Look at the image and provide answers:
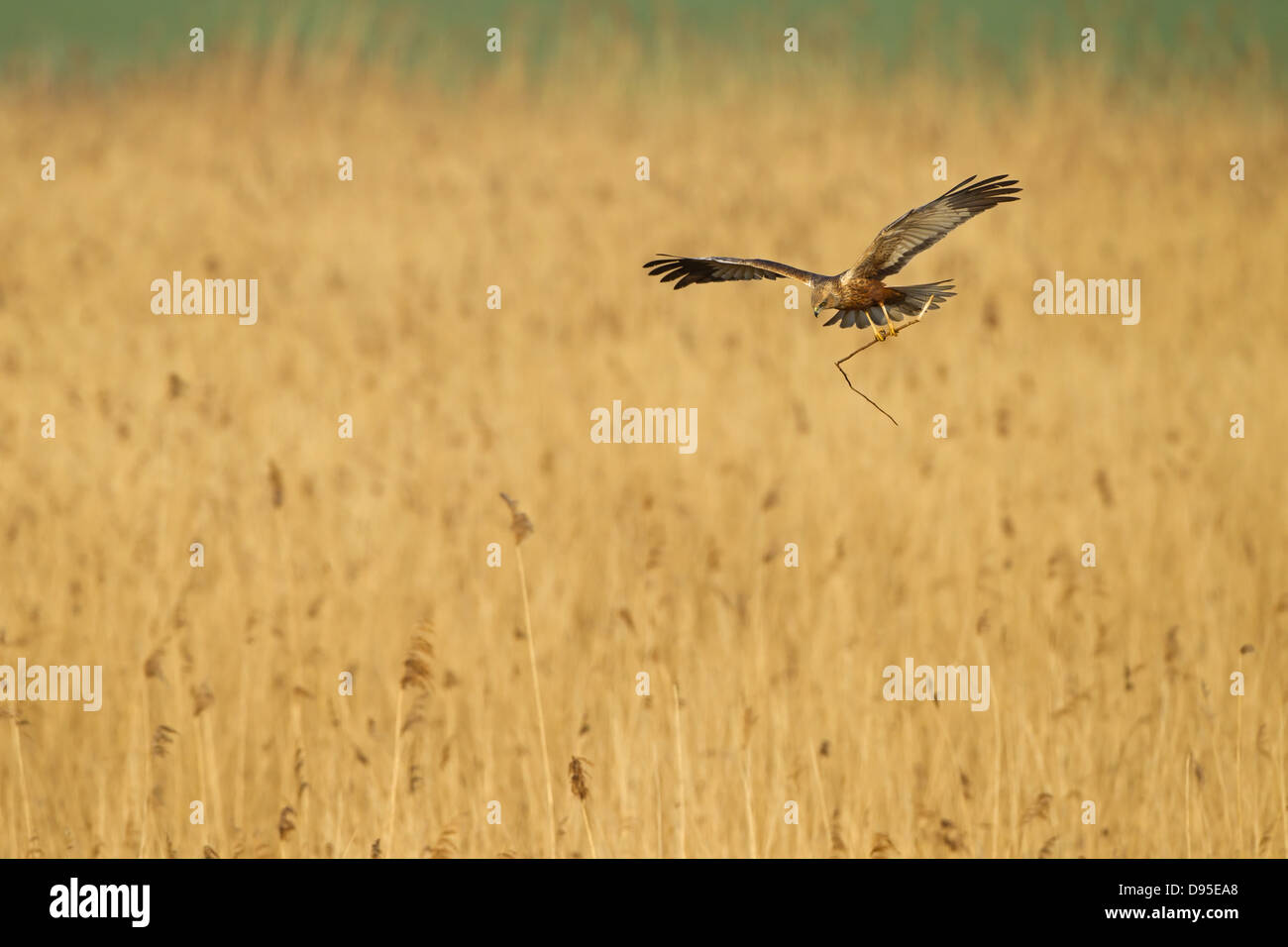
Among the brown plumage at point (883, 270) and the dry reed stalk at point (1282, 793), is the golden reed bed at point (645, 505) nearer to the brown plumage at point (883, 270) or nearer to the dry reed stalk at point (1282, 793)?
the dry reed stalk at point (1282, 793)

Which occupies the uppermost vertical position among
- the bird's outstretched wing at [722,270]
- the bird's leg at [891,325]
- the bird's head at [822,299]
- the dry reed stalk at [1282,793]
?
the bird's outstretched wing at [722,270]

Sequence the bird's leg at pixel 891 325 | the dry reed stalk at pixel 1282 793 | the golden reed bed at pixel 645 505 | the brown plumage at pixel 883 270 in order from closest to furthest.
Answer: the bird's leg at pixel 891 325 < the brown plumage at pixel 883 270 < the dry reed stalk at pixel 1282 793 < the golden reed bed at pixel 645 505

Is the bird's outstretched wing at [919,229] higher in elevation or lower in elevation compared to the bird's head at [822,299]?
higher

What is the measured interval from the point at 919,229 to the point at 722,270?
0.97 feet

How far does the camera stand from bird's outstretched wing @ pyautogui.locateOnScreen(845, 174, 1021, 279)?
6.42 feet

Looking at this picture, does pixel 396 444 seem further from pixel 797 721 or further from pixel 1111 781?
pixel 1111 781

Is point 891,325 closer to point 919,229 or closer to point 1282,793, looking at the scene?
point 919,229

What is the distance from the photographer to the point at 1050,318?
968 centimetres

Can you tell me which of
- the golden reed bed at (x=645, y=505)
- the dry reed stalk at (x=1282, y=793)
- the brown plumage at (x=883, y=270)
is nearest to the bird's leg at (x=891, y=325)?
the brown plumage at (x=883, y=270)

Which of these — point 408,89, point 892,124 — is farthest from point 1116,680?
point 408,89

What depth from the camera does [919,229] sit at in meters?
2.02

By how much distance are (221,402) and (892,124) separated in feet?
25.7

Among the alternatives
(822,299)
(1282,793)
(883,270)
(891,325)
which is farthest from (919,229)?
(1282,793)

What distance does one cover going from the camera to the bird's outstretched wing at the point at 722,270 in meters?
1.93
